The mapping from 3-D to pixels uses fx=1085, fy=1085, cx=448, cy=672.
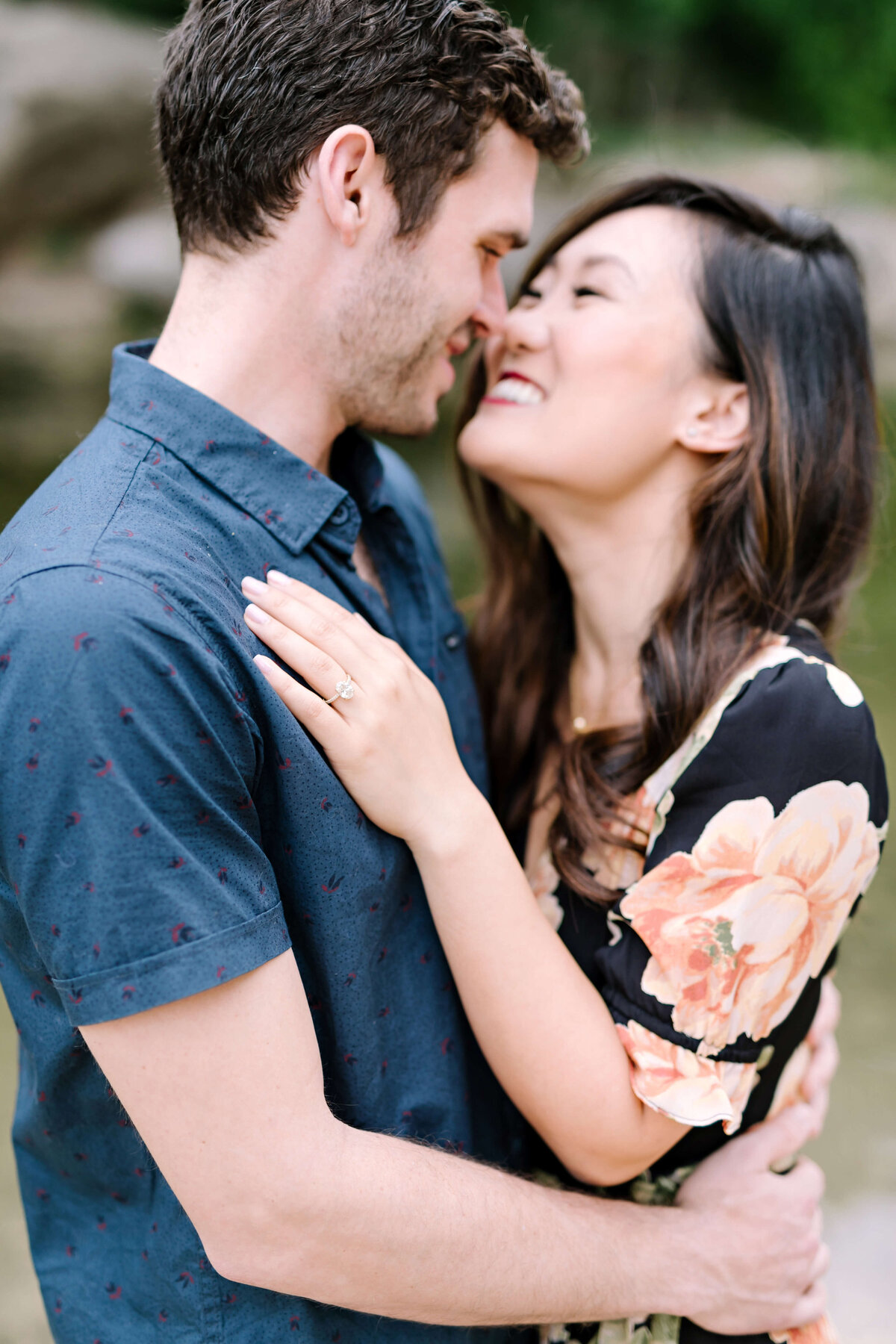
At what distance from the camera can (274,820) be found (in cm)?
102


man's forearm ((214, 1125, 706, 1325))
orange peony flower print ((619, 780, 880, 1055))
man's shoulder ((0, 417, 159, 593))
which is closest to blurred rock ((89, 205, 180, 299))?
man's shoulder ((0, 417, 159, 593))

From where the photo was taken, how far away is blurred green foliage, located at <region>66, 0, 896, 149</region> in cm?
1051

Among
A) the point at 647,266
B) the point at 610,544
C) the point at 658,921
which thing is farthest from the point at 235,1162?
the point at 647,266

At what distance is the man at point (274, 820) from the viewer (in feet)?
2.76

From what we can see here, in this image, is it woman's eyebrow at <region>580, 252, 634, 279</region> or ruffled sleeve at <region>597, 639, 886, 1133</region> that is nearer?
ruffled sleeve at <region>597, 639, 886, 1133</region>

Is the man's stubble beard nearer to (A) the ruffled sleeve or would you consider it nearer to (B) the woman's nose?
(B) the woman's nose

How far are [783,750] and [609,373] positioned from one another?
626 millimetres

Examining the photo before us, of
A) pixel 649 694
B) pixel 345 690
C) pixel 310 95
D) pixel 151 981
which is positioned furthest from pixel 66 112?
pixel 151 981

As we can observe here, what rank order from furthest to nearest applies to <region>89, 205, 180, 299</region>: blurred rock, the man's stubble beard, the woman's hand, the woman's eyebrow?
<region>89, 205, 180, 299</region>: blurred rock, the woman's eyebrow, the man's stubble beard, the woman's hand

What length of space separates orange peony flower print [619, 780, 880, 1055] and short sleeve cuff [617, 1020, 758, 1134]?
24 mm

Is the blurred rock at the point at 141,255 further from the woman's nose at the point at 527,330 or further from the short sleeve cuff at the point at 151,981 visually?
the short sleeve cuff at the point at 151,981

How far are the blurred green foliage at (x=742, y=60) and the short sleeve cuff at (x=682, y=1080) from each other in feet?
34.5

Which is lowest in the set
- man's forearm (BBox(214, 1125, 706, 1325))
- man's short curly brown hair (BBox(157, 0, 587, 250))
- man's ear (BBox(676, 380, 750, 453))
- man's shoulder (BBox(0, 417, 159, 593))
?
man's forearm (BBox(214, 1125, 706, 1325))

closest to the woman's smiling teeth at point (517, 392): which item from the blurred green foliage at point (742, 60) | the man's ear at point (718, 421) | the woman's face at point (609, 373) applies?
the woman's face at point (609, 373)
